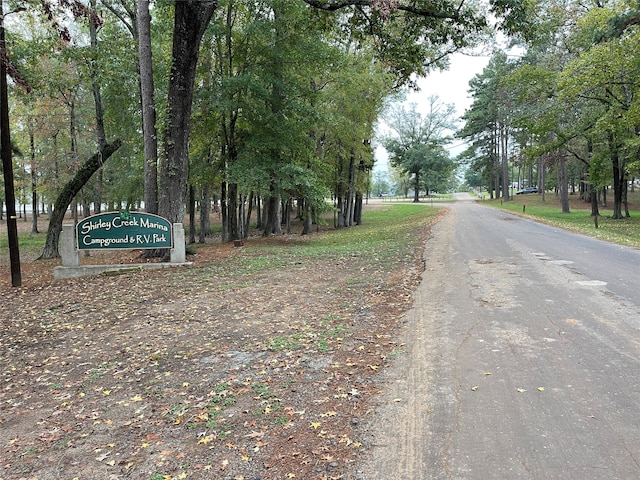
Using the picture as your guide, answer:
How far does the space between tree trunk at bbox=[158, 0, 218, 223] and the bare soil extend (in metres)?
3.66

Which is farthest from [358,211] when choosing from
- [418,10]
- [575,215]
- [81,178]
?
[418,10]

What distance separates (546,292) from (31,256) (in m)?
18.5

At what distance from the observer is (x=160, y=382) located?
165 inches

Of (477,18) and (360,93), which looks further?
(360,93)

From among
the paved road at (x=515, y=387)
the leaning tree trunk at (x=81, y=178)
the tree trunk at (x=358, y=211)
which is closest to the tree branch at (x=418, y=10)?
the paved road at (x=515, y=387)

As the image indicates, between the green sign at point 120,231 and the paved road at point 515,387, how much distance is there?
6.76 metres

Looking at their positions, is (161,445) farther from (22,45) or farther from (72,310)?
(22,45)

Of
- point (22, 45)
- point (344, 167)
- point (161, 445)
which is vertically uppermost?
point (22, 45)

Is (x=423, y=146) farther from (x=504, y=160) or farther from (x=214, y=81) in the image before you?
(x=214, y=81)

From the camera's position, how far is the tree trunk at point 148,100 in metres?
11.8

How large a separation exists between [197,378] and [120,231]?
730cm

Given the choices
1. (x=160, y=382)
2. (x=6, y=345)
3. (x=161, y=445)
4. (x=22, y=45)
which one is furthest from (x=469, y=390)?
(x=22, y=45)

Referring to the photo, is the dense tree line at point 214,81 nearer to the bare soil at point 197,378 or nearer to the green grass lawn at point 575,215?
the bare soil at point 197,378

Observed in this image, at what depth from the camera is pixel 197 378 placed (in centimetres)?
421
